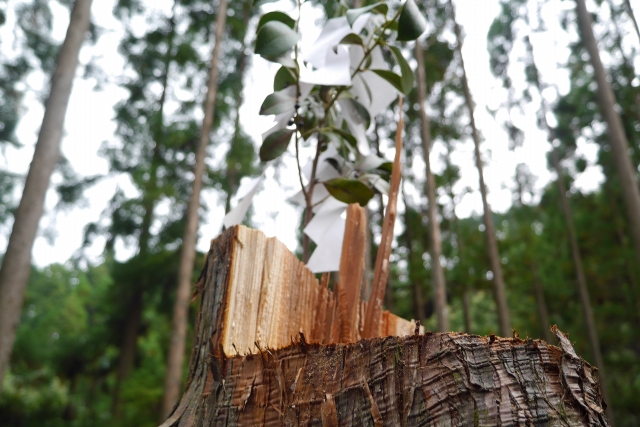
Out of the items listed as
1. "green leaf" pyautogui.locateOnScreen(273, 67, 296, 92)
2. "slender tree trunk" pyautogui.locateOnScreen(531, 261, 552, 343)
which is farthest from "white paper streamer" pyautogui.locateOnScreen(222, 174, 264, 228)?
"slender tree trunk" pyautogui.locateOnScreen(531, 261, 552, 343)

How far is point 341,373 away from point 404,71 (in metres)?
0.90

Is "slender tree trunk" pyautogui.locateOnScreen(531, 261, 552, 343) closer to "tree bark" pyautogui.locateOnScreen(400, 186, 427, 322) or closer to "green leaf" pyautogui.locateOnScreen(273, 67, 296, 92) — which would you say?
"tree bark" pyautogui.locateOnScreen(400, 186, 427, 322)

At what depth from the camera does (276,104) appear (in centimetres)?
115

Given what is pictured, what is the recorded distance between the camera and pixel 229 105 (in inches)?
332

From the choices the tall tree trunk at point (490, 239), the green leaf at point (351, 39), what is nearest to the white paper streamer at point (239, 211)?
the green leaf at point (351, 39)

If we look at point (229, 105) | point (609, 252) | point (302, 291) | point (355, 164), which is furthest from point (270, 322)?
point (609, 252)

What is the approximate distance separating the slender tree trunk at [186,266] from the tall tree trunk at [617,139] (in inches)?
180

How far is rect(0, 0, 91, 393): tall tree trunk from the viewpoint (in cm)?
329

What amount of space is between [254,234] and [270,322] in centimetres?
19

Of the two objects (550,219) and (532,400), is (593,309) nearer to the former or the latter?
(550,219)

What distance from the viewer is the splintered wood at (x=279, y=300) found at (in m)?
0.96

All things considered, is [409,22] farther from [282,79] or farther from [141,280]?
[141,280]

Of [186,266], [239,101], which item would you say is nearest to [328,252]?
[186,266]

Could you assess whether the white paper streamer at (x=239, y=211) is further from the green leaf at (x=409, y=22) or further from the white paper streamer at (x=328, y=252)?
the green leaf at (x=409, y=22)
